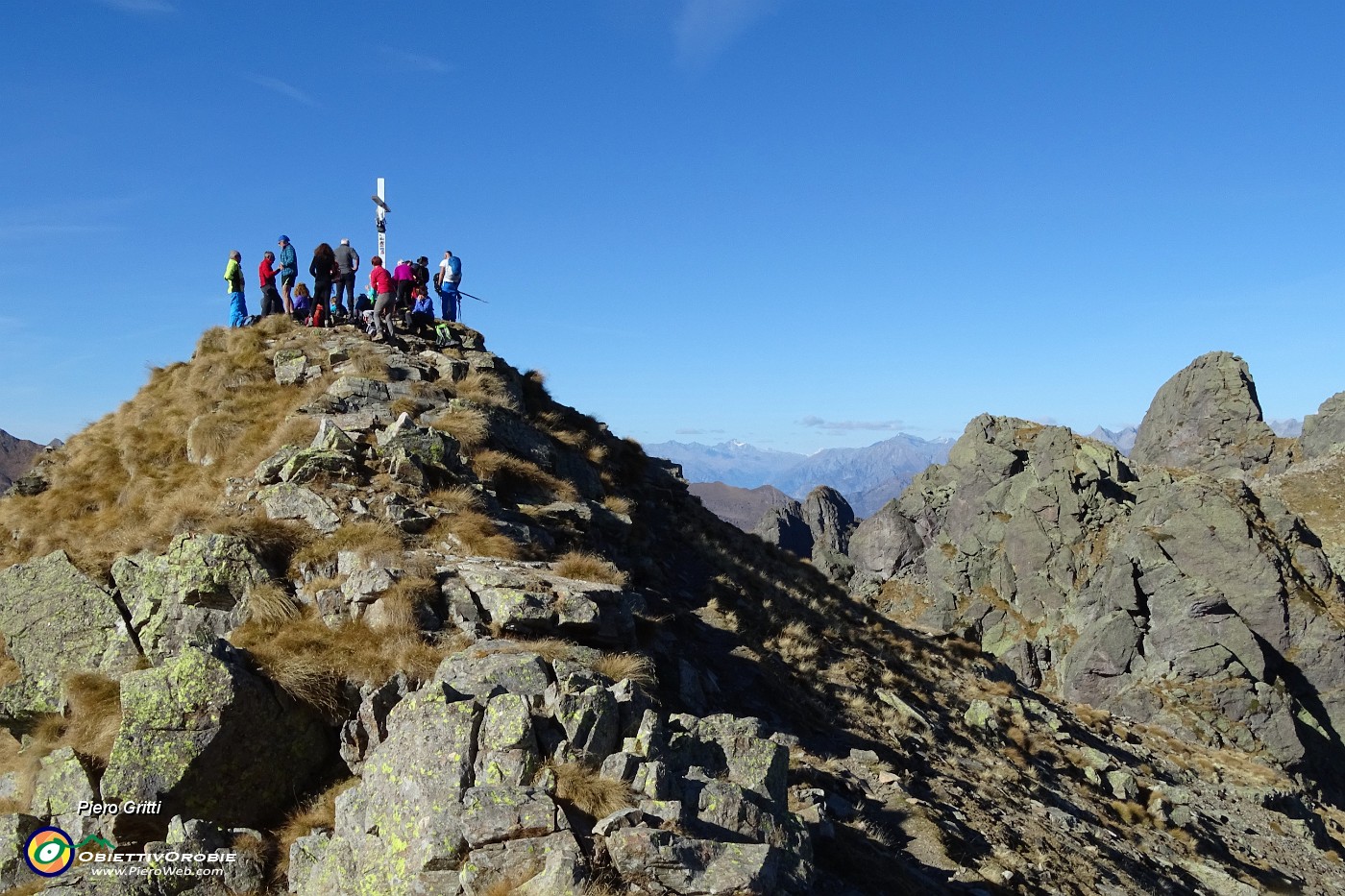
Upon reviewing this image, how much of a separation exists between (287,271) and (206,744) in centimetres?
2687

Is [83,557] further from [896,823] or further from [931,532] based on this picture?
[931,532]

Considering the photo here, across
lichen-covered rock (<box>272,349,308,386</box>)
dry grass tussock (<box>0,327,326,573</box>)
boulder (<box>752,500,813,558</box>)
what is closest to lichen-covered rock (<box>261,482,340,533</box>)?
dry grass tussock (<box>0,327,326,573</box>)

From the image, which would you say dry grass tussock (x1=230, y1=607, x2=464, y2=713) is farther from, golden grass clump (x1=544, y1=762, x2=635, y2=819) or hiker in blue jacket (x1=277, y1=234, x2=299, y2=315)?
hiker in blue jacket (x1=277, y1=234, x2=299, y2=315)

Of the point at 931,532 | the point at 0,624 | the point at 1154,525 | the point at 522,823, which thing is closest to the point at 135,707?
the point at 522,823

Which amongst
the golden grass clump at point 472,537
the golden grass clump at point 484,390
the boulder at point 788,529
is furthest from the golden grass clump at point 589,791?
the boulder at point 788,529

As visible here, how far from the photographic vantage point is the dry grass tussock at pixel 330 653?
494 inches

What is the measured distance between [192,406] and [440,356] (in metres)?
8.66

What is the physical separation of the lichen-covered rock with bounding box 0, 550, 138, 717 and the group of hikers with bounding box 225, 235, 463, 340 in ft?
53.4

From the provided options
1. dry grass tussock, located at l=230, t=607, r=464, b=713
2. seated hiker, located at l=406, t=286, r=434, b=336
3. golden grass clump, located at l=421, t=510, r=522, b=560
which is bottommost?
dry grass tussock, located at l=230, t=607, r=464, b=713

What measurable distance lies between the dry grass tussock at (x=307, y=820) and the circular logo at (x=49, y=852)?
256 centimetres

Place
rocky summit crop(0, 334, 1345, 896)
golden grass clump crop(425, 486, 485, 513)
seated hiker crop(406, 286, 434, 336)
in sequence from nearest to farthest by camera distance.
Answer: rocky summit crop(0, 334, 1345, 896)
golden grass clump crop(425, 486, 485, 513)
seated hiker crop(406, 286, 434, 336)

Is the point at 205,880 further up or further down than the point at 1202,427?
further down

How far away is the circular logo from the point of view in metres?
10.6

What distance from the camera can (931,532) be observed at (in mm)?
111688
